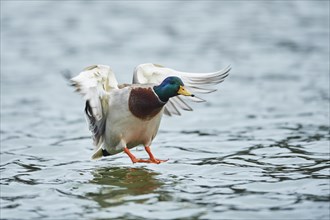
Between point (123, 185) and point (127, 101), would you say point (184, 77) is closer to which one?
point (127, 101)

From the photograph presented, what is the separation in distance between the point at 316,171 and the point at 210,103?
14.5 ft

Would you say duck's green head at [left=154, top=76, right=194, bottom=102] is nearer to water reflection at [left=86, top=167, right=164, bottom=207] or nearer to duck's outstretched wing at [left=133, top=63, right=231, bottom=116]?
A: duck's outstretched wing at [left=133, top=63, right=231, bottom=116]

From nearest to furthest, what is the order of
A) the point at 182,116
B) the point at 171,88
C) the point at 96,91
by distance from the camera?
1. the point at 96,91
2. the point at 171,88
3. the point at 182,116

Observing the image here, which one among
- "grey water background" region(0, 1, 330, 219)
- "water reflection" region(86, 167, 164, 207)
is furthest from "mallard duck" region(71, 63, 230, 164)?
"grey water background" region(0, 1, 330, 219)

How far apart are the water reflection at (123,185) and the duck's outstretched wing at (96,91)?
40 cm

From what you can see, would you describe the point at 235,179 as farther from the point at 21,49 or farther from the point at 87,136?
the point at 21,49

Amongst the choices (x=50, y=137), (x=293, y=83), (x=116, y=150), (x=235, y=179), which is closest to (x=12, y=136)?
(x=50, y=137)

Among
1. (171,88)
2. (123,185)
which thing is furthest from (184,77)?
(123,185)

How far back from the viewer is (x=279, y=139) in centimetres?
959

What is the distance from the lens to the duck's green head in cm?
764

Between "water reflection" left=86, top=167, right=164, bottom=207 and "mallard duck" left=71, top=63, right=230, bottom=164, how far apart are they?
0.17 metres

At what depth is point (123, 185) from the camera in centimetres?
745

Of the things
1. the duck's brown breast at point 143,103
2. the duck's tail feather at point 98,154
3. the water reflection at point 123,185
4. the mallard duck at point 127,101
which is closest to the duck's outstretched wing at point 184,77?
the mallard duck at point 127,101

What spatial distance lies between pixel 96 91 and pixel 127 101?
1.47 feet
